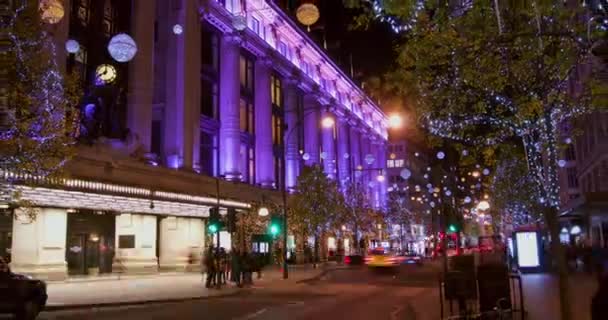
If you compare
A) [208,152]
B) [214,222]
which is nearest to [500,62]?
[214,222]

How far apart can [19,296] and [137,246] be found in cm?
2084

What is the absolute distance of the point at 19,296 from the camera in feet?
55.2

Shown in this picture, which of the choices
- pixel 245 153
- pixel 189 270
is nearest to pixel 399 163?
pixel 245 153

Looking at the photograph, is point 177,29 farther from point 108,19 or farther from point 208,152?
point 208,152

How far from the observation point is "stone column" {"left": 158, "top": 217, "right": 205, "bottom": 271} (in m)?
40.8

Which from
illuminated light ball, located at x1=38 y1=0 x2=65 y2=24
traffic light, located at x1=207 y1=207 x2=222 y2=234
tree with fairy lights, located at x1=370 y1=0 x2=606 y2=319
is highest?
illuminated light ball, located at x1=38 y1=0 x2=65 y2=24

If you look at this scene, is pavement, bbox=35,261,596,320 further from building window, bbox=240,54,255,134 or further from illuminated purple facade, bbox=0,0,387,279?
building window, bbox=240,54,255,134

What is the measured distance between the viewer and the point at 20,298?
55.2 feet

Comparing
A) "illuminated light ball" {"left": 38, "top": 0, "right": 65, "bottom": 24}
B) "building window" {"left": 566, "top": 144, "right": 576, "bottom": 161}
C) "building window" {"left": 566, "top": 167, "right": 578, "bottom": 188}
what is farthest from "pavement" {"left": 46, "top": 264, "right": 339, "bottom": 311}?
"building window" {"left": 566, "top": 144, "right": 576, "bottom": 161}

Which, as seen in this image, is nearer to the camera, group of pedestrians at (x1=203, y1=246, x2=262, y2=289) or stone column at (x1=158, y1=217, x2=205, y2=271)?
group of pedestrians at (x1=203, y1=246, x2=262, y2=289)

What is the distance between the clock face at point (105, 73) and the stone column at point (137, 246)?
8836 millimetres

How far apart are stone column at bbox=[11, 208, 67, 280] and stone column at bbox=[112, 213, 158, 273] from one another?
493 centimetres

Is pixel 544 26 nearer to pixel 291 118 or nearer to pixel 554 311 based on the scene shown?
pixel 554 311

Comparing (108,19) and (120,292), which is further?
(108,19)
